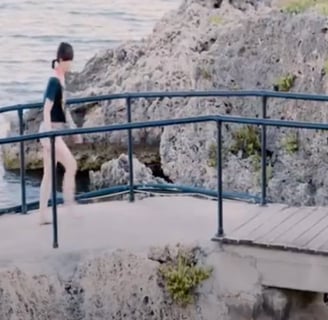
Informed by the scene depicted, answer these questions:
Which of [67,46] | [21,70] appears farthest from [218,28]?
[21,70]

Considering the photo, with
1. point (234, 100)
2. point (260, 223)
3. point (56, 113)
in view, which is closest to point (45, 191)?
point (56, 113)

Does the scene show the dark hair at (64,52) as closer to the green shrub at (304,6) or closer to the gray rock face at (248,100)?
the gray rock face at (248,100)

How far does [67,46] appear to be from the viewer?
8484 mm

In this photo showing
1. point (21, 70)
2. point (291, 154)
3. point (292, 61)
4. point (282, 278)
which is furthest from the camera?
point (21, 70)

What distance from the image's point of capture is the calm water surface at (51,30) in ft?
116

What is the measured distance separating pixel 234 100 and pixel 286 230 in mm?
10070

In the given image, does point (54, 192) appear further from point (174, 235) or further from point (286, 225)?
point (286, 225)

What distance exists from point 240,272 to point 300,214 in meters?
0.95

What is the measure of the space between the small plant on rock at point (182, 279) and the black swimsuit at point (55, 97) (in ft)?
4.94

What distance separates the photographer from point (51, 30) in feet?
145

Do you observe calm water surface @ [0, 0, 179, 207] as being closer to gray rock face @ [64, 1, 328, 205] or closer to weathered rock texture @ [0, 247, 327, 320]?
gray rock face @ [64, 1, 328, 205]

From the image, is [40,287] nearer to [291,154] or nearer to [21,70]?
[291,154]

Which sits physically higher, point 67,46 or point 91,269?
point 67,46

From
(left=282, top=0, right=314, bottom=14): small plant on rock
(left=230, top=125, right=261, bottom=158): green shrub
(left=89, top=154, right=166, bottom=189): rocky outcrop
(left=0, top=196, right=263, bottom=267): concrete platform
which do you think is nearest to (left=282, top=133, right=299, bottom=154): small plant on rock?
(left=230, top=125, right=261, bottom=158): green shrub
